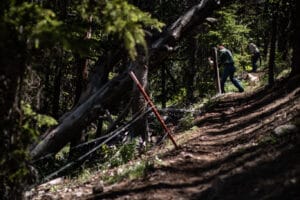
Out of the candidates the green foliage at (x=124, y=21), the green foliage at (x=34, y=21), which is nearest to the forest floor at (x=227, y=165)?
the green foliage at (x=124, y=21)

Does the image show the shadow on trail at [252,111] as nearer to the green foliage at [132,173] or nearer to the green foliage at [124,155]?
the green foliage at [124,155]

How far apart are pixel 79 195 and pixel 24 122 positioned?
254 cm

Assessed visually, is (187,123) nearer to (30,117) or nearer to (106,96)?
(106,96)

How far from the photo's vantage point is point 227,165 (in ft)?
24.1

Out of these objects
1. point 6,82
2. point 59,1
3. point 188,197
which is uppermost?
point 59,1

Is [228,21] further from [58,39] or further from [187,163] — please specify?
[58,39]

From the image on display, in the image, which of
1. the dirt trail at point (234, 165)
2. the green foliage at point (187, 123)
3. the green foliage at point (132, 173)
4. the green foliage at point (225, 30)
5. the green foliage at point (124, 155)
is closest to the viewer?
the dirt trail at point (234, 165)

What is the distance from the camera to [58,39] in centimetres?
511

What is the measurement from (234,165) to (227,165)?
236 mm

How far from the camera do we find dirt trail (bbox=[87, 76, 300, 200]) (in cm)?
577

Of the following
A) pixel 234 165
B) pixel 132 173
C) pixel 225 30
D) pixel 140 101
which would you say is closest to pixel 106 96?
pixel 140 101

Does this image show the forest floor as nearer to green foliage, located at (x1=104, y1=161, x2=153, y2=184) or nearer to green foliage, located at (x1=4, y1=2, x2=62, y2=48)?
green foliage, located at (x1=104, y1=161, x2=153, y2=184)

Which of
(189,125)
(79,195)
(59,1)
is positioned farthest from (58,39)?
(59,1)

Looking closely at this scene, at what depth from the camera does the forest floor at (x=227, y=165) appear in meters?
5.86
